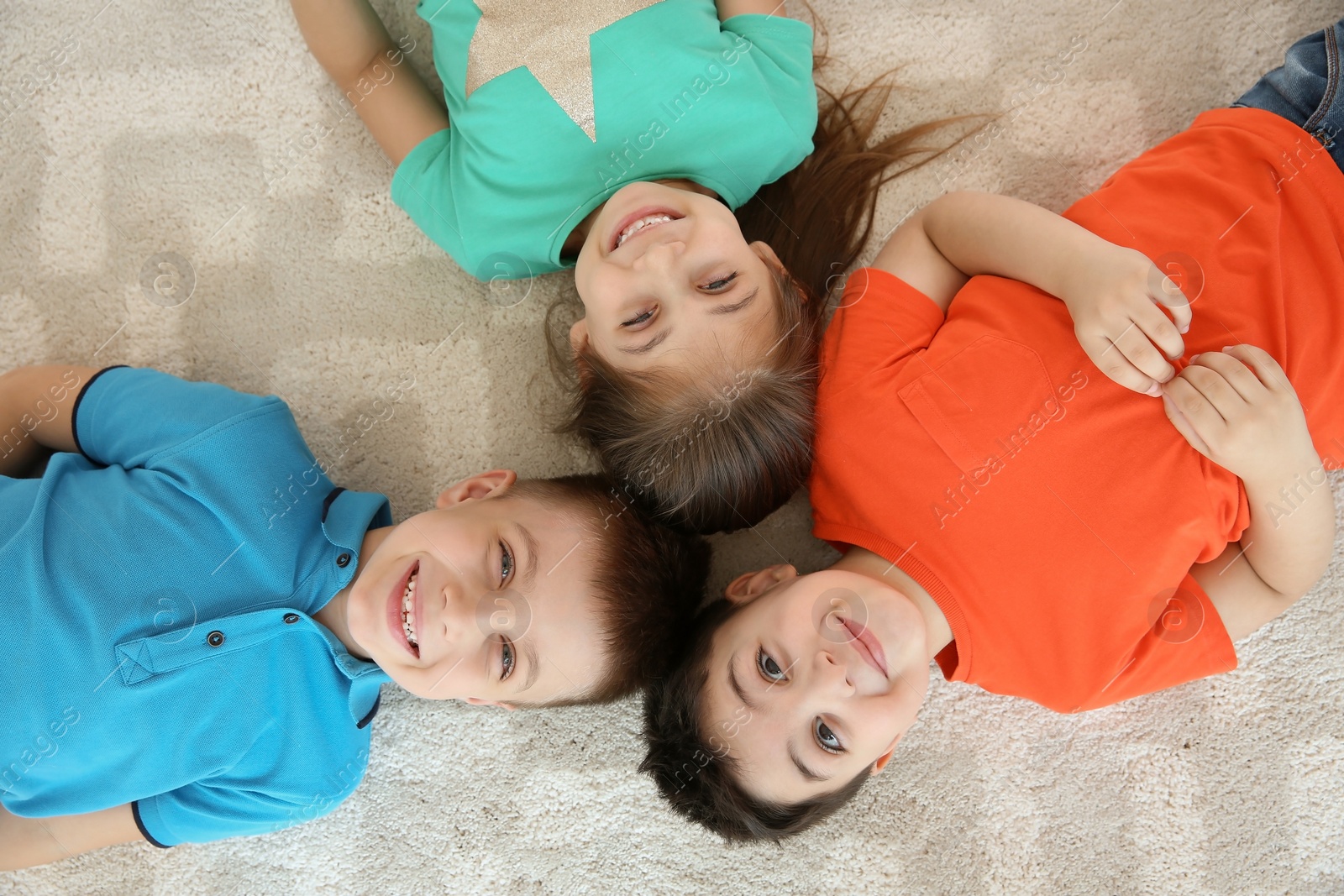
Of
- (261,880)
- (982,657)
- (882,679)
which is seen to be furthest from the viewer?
(261,880)

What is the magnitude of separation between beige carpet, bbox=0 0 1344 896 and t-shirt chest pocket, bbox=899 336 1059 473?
265mm

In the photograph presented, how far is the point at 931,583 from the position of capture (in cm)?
93

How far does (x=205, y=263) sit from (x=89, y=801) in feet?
2.22

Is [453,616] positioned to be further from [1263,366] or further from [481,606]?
[1263,366]

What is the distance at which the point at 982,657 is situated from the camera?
95 centimetres

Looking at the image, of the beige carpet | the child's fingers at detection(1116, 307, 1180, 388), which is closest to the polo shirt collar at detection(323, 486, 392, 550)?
the beige carpet

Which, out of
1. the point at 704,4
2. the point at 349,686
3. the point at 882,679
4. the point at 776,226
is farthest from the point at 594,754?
the point at 704,4

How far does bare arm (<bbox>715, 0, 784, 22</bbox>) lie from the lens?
104 cm

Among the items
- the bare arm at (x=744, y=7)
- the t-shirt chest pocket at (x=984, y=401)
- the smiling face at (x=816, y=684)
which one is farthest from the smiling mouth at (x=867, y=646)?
the bare arm at (x=744, y=7)

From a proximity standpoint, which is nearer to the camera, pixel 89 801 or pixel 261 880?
pixel 89 801

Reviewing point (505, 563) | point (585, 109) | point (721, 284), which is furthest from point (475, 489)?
point (585, 109)

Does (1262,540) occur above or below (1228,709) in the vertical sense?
above

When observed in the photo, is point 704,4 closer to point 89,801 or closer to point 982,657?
point 982,657

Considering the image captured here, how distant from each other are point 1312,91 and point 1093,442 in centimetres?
50
